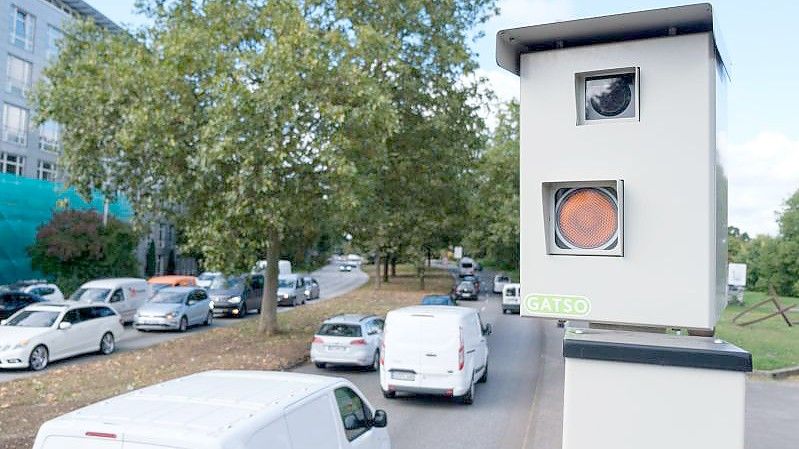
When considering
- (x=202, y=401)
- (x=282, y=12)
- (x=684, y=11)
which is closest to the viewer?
(x=684, y=11)

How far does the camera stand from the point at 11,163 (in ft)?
141

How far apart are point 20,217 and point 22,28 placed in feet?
40.3

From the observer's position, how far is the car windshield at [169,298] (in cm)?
2486

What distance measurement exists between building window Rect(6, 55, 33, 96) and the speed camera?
152ft

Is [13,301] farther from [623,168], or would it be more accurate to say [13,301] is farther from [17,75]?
[623,168]

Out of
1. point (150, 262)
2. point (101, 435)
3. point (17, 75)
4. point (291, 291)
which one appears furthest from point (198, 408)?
point (150, 262)

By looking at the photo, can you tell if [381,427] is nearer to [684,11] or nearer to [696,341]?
[696,341]

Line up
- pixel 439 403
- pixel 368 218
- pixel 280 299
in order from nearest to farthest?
pixel 439 403, pixel 368 218, pixel 280 299

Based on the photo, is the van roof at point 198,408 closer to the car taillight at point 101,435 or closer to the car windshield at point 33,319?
the car taillight at point 101,435

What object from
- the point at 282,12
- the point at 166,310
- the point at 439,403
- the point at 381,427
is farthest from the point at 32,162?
the point at 381,427

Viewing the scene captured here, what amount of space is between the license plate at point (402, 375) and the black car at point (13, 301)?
17.5 m

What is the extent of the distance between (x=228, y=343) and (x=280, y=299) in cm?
1559

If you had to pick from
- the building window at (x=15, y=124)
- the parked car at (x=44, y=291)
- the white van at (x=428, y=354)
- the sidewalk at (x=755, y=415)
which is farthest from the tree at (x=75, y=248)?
the sidewalk at (x=755, y=415)

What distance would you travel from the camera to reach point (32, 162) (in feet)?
146
